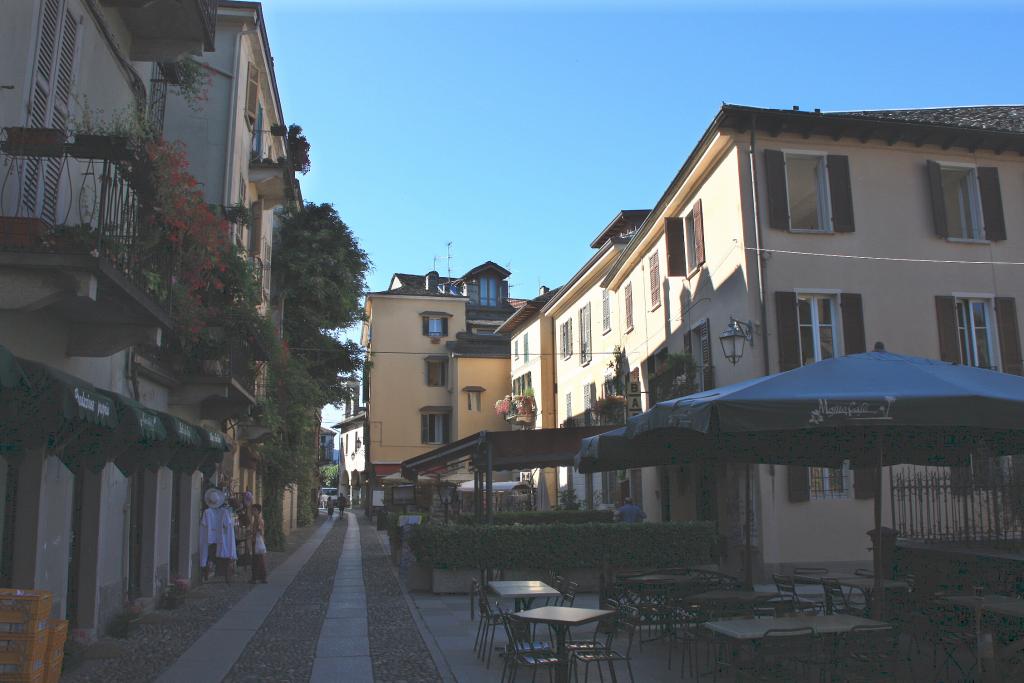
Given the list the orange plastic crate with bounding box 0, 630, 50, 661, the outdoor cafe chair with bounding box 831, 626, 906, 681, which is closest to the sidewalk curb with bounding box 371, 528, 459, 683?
the outdoor cafe chair with bounding box 831, 626, 906, 681

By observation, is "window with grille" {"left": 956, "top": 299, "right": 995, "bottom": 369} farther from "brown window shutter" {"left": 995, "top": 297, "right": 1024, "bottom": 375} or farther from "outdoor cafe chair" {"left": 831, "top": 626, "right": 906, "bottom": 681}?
"outdoor cafe chair" {"left": 831, "top": 626, "right": 906, "bottom": 681}

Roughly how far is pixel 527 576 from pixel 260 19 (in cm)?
1337

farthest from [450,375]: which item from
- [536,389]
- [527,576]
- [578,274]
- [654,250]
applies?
[527,576]

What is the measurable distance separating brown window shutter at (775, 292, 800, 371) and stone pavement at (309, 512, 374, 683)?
29.7ft

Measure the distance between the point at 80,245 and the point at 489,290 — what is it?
50002 mm

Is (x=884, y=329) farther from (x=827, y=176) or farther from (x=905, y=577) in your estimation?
(x=905, y=577)

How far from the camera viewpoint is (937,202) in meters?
18.6

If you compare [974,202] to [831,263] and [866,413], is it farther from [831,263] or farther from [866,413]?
[866,413]

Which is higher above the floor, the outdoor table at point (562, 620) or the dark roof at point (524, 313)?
the dark roof at point (524, 313)

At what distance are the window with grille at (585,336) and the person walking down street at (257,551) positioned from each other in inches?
597

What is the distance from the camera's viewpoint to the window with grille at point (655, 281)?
2288 cm

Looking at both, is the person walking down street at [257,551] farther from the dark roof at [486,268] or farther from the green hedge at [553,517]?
the dark roof at [486,268]

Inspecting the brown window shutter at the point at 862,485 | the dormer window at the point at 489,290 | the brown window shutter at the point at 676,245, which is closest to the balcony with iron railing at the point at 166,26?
the brown window shutter at the point at 676,245

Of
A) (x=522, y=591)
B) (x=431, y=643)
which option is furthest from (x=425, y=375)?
(x=522, y=591)
